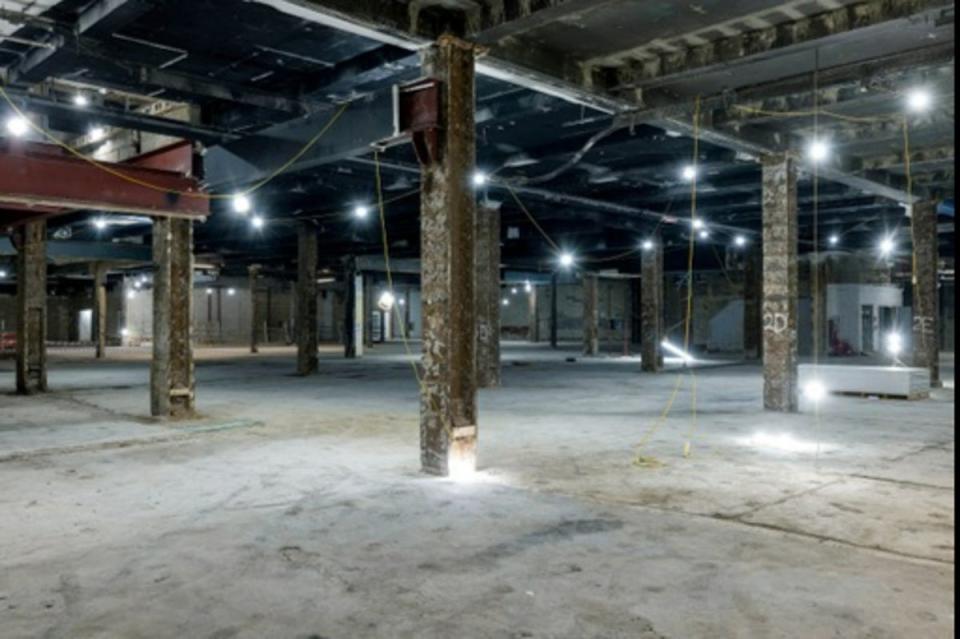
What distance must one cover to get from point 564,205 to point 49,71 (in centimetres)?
1259

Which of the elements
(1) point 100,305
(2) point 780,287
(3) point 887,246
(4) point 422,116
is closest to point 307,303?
(1) point 100,305

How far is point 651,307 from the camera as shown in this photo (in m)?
22.5

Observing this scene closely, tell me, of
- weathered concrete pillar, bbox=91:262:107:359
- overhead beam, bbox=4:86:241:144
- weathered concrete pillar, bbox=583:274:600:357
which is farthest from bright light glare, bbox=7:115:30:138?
weathered concrete pillar, bbox=583:274:600:357

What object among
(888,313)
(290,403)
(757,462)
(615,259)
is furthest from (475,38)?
(888,313)

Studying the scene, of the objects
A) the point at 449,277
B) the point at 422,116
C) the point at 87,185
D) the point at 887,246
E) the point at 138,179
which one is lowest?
the point at 449,277

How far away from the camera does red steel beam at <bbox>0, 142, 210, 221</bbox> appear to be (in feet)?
28.0

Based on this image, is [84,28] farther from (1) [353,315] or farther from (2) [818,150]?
(1) [353,315]

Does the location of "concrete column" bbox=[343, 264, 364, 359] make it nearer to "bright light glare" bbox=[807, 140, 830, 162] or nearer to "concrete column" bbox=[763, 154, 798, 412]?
"concrete column" bbox=[763, 154, 798, 412]

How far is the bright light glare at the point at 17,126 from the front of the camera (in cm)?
1070

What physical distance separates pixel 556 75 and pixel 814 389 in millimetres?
10510

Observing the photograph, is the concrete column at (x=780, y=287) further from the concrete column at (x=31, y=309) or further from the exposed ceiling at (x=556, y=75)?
the concrete column at (x=31, y=309)

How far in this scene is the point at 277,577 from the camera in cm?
437

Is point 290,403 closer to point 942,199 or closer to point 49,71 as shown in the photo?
point 49,71

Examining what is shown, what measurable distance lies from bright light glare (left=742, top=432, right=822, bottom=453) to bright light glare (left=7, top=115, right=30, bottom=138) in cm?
1115
